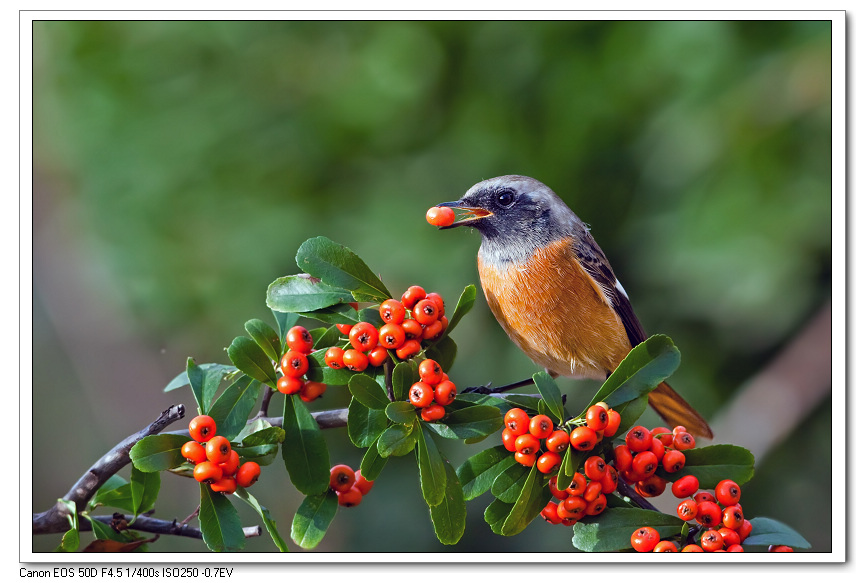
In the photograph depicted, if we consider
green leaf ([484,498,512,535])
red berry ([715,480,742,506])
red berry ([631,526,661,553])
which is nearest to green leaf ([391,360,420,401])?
green leaf ([484,498,512,535])

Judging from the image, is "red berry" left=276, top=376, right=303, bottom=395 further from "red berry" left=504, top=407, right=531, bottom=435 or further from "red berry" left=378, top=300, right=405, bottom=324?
"red berry" left=504, top=407, right=531, bottom=435

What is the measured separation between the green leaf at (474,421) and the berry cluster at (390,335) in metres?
0.17

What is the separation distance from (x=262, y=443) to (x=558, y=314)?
1138mm

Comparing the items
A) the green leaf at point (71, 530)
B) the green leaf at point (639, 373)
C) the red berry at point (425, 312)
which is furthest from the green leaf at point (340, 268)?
the green leaf at point (71, 530)

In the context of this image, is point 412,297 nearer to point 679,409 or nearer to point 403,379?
point 403,379

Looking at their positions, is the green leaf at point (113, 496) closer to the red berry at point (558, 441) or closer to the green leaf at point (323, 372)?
the green leaf at point (323, 372)

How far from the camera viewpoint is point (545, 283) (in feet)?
8.48

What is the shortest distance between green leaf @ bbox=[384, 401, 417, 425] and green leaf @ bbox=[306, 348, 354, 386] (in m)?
0.14

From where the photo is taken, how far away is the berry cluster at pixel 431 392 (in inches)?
67.5

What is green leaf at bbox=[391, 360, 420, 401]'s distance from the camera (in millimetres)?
1736
